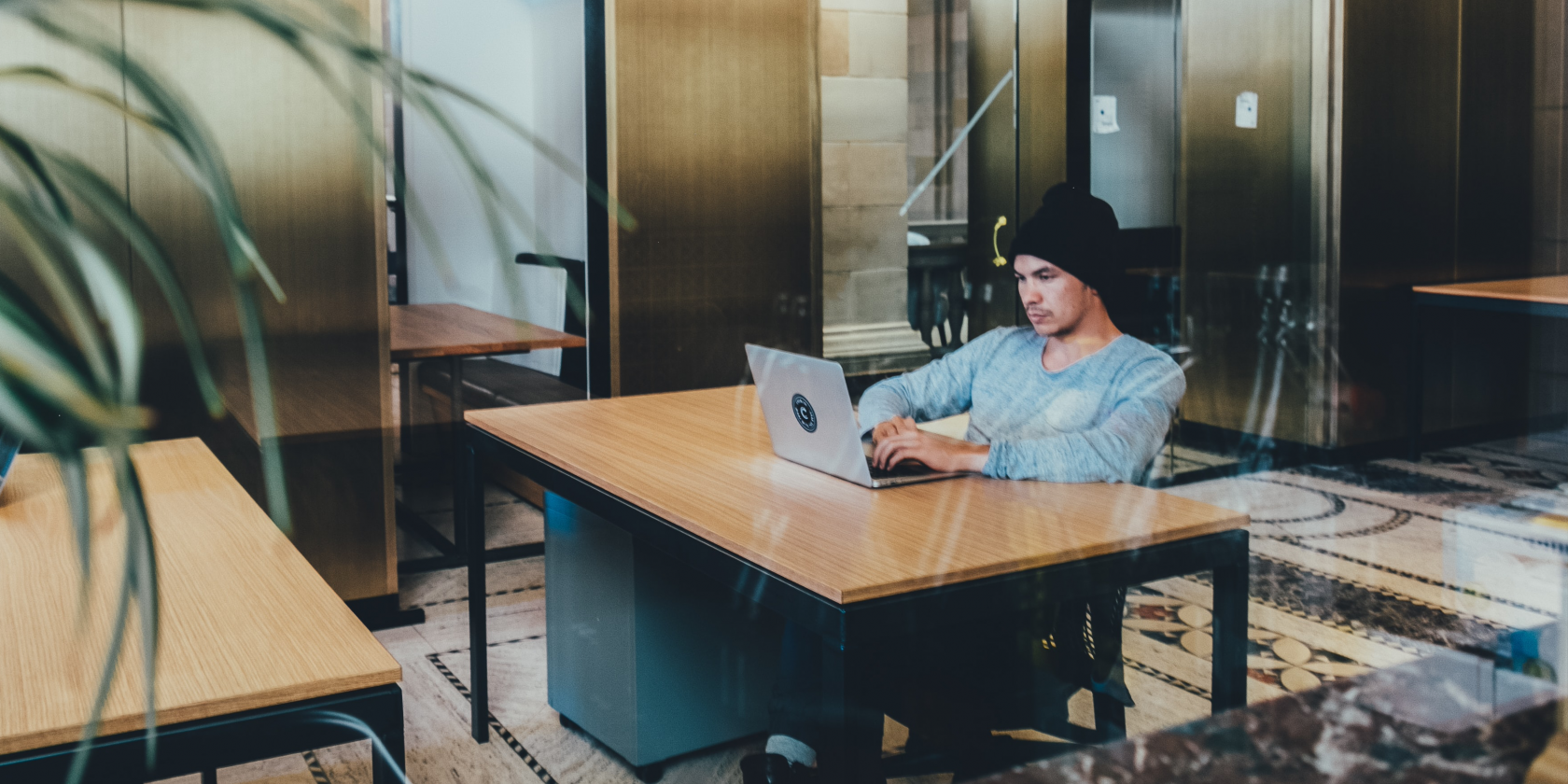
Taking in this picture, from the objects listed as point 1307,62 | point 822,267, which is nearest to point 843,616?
point 822,267

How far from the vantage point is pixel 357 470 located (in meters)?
2.49

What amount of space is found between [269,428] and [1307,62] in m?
3.80

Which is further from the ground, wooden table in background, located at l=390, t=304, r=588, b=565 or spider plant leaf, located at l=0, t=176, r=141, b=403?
spider plant leaf, located at l=0, t=176, r=141, b=403

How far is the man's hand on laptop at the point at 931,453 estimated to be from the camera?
1.43 m

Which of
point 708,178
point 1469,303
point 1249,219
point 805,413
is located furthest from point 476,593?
point 1249,219

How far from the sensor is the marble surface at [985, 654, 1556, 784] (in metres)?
0.39

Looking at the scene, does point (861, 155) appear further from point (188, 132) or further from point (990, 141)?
point (188, 132)

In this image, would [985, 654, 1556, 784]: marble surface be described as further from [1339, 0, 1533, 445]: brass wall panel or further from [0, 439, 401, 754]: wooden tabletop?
[1339, 0, 1533, 445]: brass wall panel

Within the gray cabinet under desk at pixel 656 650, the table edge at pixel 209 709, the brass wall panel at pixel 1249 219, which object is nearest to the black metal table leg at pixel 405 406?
the gray cabinet under desk at pixel 656 650

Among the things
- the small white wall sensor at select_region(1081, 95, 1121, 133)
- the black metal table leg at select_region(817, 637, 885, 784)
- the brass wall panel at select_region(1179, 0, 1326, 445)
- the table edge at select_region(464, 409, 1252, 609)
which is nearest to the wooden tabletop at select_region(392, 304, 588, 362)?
the table edge at select_region(464, 409, 1252, 609)

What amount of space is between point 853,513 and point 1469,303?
8.08 feet

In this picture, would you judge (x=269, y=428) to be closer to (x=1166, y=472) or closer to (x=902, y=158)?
(x=902, y=158)

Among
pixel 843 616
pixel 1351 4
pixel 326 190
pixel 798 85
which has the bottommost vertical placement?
pixel 843 616

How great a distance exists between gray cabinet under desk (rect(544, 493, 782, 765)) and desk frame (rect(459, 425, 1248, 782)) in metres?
0.34
